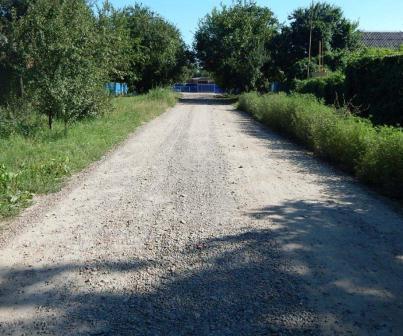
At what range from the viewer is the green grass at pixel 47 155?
7.47 metres

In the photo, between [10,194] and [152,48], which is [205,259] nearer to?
[10,194]

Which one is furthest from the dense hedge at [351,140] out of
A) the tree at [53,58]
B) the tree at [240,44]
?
the tree at [240,44]

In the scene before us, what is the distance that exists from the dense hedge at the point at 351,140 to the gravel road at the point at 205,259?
526 millimetres

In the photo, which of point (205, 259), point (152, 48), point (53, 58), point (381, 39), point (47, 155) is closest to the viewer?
point (205, 259)

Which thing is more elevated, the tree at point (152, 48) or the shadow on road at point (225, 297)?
the tree at point (152, 48)

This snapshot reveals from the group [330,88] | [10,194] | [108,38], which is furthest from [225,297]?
[330,88]

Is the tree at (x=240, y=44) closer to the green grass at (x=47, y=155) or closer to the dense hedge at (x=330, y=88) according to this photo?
the dense hedge at (x=330, y=88)

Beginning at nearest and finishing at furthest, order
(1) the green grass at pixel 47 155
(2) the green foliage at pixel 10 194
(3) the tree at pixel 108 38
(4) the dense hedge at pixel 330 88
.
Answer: (2) the green foliage at pixel 10 194
(1) the green grass at pixel 47 155
(3) the tree at pixel 108 38
(4) the dense hedge at pixel 330 88

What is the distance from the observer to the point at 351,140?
1012cm

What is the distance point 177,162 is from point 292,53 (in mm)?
35102

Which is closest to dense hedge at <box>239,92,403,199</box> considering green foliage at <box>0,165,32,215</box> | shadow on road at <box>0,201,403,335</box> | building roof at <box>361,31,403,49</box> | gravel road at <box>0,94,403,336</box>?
gravel road at <box>0,94,403,336</box>

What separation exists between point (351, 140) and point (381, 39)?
134 ft

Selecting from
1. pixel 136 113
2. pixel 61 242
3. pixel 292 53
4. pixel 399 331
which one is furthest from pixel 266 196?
pixel 292 53

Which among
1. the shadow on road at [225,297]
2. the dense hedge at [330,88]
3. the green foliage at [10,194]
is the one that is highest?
the dense hedge at [330,88]
